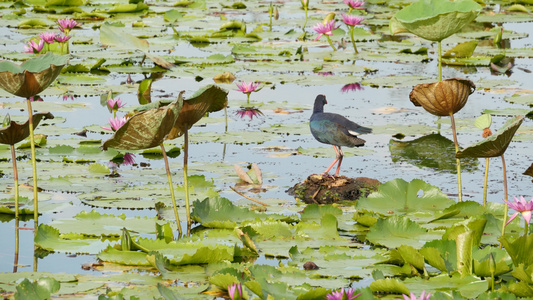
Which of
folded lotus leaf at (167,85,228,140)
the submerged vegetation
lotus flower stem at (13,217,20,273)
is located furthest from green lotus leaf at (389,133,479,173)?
lotus flower stem at (13,217,20,273)

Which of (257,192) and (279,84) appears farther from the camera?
(279,84)

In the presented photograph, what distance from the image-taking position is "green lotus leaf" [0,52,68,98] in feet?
10.5

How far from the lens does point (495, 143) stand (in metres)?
3.20

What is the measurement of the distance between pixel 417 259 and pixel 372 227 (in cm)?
47

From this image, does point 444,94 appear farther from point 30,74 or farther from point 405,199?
point 30,74

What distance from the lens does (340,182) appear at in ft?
13.8

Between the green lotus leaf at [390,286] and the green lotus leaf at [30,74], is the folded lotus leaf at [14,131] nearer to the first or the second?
the green lotus leaf at [30,74]

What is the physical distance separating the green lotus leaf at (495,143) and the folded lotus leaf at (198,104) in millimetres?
1026

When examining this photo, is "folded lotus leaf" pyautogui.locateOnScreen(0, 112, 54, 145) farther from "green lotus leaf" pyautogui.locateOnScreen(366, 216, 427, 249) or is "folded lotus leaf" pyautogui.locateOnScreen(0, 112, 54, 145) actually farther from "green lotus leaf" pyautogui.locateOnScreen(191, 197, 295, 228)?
"green lotus leaf" pyautogui.locateOnScreen(366, 216, 427, 249)

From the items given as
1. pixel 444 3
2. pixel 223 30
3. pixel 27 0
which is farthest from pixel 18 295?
pixel 27 0

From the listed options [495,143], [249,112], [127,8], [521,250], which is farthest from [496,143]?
[127,8]

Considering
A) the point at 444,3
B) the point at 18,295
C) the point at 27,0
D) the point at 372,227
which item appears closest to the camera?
the point at 18,295

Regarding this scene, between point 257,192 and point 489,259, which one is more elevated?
point 489,259

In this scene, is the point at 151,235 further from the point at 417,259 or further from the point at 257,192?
the point at 417,259
